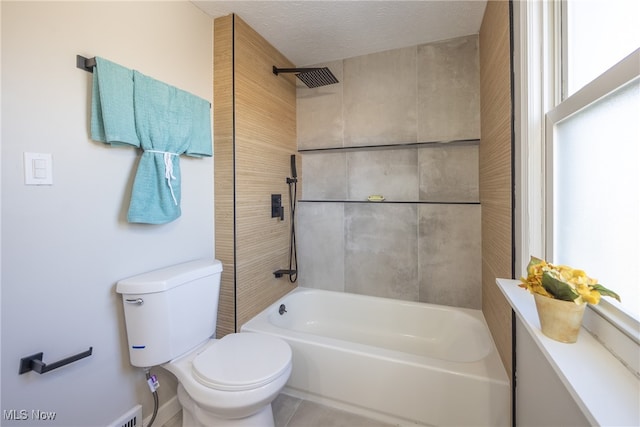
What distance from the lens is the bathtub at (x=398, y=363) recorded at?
1243 mm

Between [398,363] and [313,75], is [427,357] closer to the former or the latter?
[398,363]

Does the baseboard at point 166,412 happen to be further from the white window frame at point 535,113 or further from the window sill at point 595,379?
the white window frame at point 535,113

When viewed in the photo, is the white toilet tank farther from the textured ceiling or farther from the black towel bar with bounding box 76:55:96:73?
the textured ceiling

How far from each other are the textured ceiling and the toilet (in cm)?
160

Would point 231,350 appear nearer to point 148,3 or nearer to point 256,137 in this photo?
point 256,137

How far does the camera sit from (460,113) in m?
1.94

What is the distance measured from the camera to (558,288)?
67cm

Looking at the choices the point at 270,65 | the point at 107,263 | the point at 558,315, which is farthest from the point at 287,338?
the point at 270,65

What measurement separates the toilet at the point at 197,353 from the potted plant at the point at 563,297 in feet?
3.32

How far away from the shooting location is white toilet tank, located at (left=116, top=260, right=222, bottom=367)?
1198 millimetres

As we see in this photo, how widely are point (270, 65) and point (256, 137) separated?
61 centimetres

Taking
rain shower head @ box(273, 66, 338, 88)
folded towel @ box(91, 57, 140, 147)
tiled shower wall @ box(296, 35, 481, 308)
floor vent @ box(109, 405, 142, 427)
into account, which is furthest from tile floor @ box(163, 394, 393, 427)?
rain shower head @ box(273, 66, 338, 88)

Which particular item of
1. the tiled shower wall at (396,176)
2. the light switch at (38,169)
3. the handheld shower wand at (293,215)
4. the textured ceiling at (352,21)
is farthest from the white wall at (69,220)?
the tiled shower wall at (396,176)

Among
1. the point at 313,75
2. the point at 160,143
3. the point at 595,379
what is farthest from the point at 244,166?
the point at 595,379
